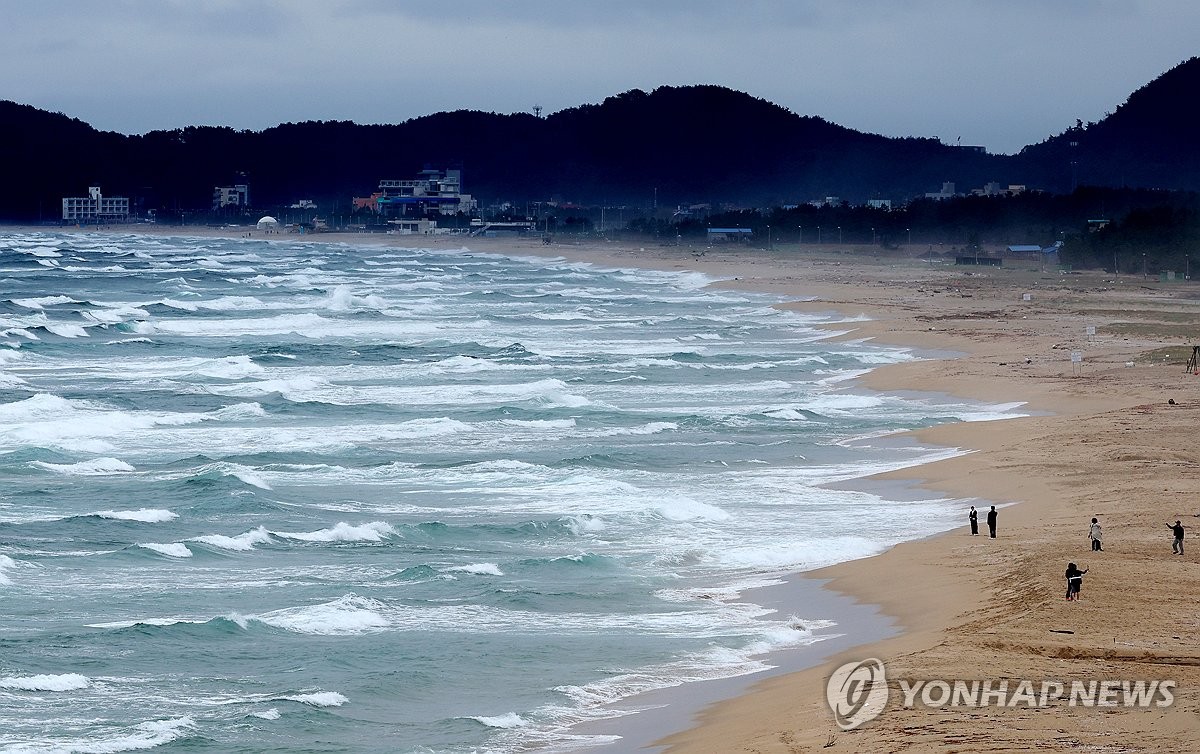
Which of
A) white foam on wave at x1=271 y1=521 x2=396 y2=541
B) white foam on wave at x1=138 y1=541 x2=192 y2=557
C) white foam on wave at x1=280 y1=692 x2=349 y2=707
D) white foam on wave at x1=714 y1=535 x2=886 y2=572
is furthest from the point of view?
white foam on wave at x1=271 y1=521 x2=396 y2=541

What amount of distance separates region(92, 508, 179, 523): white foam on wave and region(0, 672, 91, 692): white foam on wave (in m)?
9.12

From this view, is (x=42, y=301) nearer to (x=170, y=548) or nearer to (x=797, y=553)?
(x=170, y=548)

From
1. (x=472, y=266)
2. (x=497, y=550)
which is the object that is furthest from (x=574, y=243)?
(x=497, y=550)

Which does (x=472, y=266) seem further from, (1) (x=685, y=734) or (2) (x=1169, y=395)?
(1) (x=685, y=734)

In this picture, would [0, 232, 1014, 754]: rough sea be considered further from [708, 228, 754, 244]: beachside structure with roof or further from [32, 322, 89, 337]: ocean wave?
[708, 228, 754, 244]: beachside structure with roof

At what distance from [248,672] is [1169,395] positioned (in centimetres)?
2740

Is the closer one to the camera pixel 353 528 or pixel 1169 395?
pixel 353 528

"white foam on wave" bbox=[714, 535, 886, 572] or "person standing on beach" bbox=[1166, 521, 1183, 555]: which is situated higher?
"person standing on beach" bbox=[1166, 521, 1183, 555]

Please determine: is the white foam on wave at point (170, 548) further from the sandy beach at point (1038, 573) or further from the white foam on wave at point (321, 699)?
the sandy beach at point (1038, 573)

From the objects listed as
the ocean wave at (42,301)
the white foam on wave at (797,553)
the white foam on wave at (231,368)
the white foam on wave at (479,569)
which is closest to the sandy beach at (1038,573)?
the white foam on wave at (797,553)

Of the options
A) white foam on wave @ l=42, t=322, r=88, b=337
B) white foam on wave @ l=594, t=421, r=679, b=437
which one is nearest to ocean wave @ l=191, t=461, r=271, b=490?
white foam on wave @ l=594, t=421, r=679, b=437

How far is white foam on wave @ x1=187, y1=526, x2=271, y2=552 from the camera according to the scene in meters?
25.9

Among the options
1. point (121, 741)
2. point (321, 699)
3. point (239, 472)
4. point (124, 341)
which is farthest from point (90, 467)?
point (124, 341)

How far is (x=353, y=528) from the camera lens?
26672 mm
